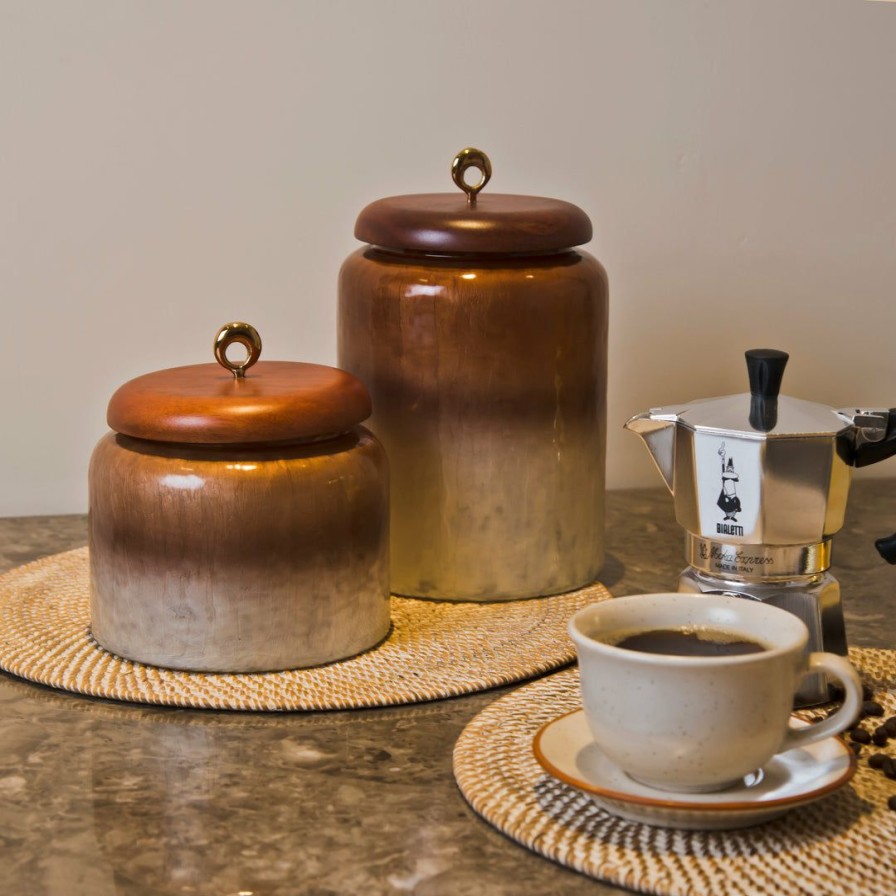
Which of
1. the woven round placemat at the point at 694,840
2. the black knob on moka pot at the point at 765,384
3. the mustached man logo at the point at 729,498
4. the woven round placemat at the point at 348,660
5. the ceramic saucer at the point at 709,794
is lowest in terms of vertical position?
the woven round placemat at the point at 348,660

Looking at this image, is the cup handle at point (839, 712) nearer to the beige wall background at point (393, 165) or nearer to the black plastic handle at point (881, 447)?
the black plastic handle at point (881, 447)

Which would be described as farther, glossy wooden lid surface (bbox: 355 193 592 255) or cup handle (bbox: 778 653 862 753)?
glossy wooden lid surface (bbox: 355 193 592 255)

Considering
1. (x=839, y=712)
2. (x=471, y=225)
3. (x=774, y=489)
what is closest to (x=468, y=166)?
(x=471, y=225)

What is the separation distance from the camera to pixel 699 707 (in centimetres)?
57

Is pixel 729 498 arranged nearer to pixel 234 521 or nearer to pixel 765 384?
pixel 765 384

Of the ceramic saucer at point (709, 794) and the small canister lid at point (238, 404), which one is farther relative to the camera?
the small canister lid at point (238, 404)

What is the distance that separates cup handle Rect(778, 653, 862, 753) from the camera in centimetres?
59

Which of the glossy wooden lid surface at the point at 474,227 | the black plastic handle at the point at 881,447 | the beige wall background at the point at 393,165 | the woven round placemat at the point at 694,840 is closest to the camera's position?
the woven round placemat at the point at 694,840

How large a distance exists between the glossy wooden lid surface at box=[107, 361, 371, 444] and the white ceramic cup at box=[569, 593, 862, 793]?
228 mm

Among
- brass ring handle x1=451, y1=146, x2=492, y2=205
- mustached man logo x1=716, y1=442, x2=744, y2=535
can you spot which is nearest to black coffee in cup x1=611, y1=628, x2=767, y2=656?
mustached man logo x1=716, y1=442, x2=744, y2=535

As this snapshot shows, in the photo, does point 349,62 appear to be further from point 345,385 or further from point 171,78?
point 345,385

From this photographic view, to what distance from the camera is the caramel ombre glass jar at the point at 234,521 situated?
2.49ft

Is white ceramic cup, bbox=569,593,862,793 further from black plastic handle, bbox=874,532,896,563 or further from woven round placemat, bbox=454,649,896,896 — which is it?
black plastic handle, bbox=874,532,896,563

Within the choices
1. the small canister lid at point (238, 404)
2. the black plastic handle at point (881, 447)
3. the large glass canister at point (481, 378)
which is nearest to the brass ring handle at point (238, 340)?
A: the small canister lid at point (238, 404)
